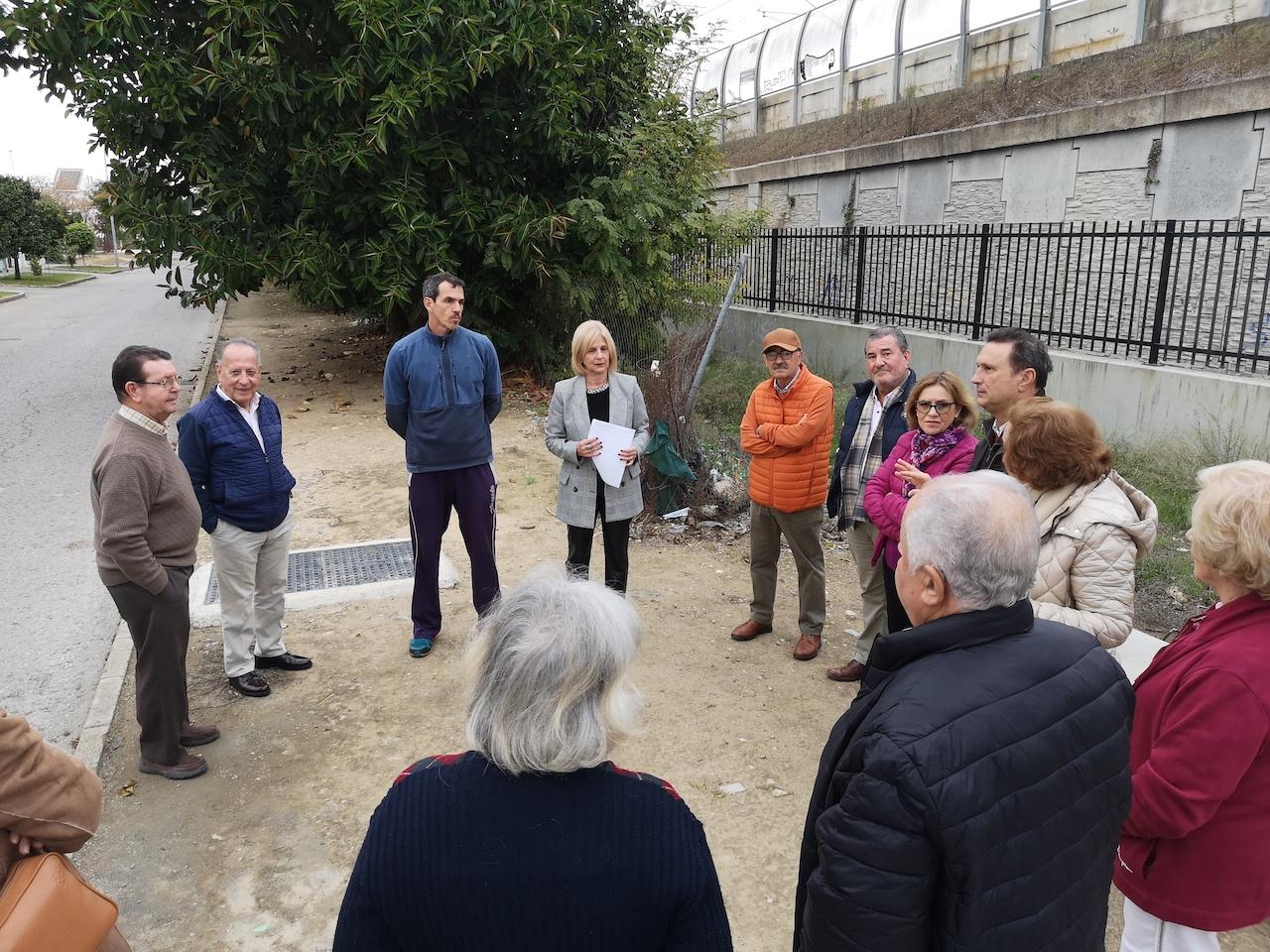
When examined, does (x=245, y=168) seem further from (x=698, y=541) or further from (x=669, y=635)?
(x=669, y=635)

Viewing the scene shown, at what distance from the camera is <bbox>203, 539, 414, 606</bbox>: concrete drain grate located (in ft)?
18.9

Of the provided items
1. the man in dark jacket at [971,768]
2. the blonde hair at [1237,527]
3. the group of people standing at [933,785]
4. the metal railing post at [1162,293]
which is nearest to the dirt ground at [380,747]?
the group of people standing at [933,785]

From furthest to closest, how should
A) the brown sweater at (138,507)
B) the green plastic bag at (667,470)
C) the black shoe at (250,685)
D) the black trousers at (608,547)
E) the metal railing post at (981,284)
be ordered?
the metal railing post at (981,284), the green plastic bag at (667,470), the black trousers at (608,547), the black shoe at (250,685), the brown sweater at (138,507)

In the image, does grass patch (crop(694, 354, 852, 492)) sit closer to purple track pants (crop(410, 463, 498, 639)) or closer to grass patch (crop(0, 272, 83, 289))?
purple track pants (crop(410, 463, 498, 639))

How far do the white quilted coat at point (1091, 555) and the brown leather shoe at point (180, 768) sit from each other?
3.32 meters

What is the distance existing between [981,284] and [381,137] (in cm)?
641

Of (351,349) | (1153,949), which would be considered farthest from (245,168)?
(1153,949)

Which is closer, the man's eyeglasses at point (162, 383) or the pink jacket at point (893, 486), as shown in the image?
the man's eyeglasses at point (162, 383)

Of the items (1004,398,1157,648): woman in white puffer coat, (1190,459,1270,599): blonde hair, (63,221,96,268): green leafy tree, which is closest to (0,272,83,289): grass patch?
(63,221,96,268): green leafy tree

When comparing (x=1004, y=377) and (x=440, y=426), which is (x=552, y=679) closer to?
(x=1004, y=377)

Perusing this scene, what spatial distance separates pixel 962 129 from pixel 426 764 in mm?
12702

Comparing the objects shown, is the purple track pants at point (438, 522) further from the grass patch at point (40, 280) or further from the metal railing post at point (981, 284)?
the grass patch at point (40, 280)

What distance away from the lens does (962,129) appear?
12047 mm

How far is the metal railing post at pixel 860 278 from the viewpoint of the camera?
11.0m
